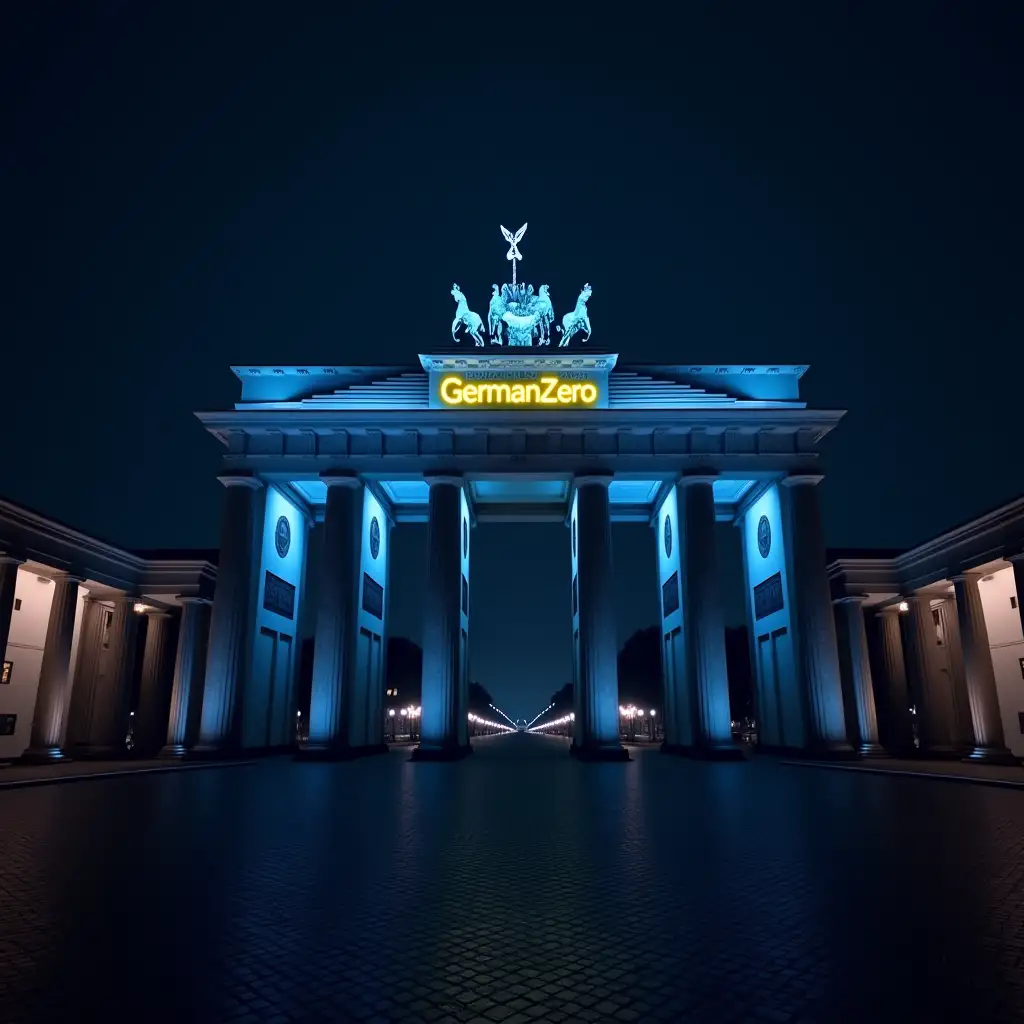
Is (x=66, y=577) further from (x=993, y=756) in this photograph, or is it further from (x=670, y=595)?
(x=993, y=756)

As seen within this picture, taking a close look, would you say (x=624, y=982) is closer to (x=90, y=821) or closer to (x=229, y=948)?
(x=229, y=948)

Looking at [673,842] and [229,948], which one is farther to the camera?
[673,842]

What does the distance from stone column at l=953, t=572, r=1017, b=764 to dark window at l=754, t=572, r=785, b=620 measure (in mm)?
7938

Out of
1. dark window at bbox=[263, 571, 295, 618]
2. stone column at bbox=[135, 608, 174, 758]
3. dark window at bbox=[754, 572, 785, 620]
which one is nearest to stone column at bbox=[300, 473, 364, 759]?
dark window at bbox=[263, 571, 295, 618]

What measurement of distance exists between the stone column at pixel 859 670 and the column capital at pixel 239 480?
105ft

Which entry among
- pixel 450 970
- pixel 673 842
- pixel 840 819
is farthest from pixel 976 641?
pixel 450 970

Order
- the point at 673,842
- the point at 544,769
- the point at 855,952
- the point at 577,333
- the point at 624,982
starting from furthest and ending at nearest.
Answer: the point at 577,333 → the point at 544,769 → the point at 673,842 → the point at 855,952 → the point at 624,982

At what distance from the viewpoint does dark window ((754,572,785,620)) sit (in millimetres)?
35750

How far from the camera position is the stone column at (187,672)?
35.4m

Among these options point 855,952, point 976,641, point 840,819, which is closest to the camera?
point 855,952

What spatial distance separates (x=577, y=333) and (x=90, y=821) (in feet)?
112

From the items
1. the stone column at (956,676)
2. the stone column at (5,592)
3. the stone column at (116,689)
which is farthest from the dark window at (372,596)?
the stone column at (956,676)

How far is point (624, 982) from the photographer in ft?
16.2

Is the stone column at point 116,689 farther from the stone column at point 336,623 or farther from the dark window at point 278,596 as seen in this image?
the stone column at point 336,623
